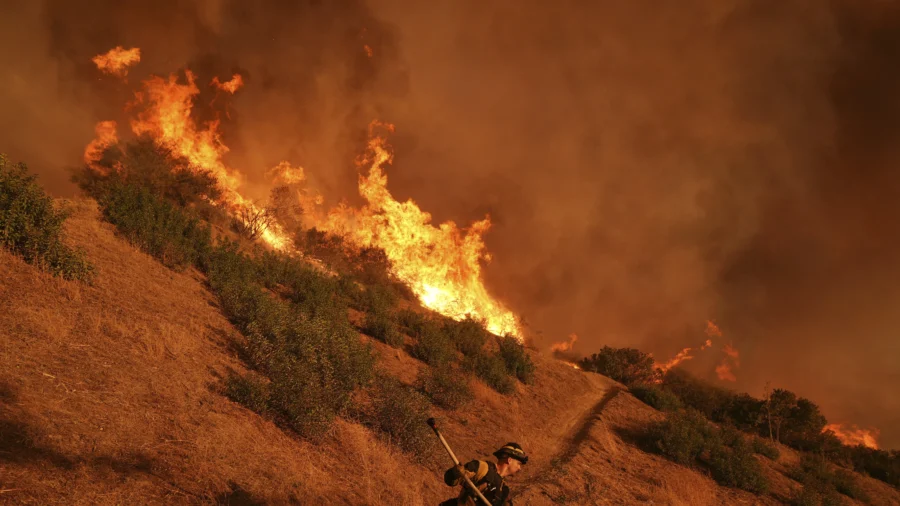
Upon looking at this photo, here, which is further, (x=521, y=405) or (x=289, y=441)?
(x=521, y=405)

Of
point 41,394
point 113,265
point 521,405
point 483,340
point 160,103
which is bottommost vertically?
point 41,394

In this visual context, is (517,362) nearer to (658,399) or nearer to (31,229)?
(658,399)

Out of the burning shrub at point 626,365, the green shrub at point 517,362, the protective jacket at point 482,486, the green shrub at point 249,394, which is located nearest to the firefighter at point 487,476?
the protective jacket at point 482,486

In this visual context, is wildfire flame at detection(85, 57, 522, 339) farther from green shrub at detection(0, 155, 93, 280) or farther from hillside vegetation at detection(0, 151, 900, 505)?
green shrub at detection(0, 155, 93, 280)

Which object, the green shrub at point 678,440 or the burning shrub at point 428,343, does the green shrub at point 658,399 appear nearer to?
the green shrub at point 678,440

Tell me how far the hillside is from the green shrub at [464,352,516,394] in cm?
353

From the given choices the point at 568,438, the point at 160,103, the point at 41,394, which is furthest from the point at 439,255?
the point at 41,394

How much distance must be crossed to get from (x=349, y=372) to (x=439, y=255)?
2470 cm

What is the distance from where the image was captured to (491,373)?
1917 cm

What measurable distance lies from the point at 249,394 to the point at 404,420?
3791mm

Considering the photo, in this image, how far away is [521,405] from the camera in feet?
61.4

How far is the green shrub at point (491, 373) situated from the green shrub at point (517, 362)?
6.55 ft

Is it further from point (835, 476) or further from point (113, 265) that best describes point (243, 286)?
point (835, 476)

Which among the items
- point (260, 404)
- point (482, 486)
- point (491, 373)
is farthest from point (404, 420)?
point (491, 373)
